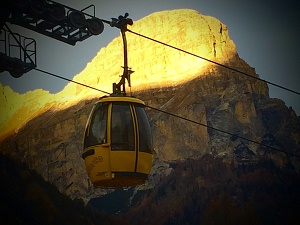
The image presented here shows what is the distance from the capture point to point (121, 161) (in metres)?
14.3

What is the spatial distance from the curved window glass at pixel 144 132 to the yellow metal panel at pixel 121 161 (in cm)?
37

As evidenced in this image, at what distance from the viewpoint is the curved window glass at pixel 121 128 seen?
47.5 feet

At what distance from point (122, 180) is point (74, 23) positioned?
13.8ft

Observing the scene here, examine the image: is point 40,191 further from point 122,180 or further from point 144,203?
point 144,203

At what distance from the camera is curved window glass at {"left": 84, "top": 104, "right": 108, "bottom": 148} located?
14625mm

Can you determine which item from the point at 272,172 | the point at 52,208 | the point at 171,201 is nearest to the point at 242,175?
the point at 272,172

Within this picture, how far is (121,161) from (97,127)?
947 millimetres

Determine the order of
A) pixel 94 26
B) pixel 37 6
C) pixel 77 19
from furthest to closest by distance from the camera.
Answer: pixel 94 26 → pixel 77 19 → pixel 37 6

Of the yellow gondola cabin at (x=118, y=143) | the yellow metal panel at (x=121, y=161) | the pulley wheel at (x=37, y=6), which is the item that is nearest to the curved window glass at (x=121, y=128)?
the yellow gondola cabin at (x=118, y=143)

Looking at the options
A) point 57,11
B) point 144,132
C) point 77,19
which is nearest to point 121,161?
point 144,132

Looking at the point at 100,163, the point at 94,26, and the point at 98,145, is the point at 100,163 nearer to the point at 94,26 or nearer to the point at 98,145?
the point at 98,145

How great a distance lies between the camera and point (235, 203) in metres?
164

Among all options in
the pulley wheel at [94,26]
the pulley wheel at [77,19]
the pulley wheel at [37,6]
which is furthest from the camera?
the pulley wheel at [94,26]

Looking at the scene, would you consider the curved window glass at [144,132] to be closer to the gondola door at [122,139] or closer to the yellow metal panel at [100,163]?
the gondola door at [122,139]
